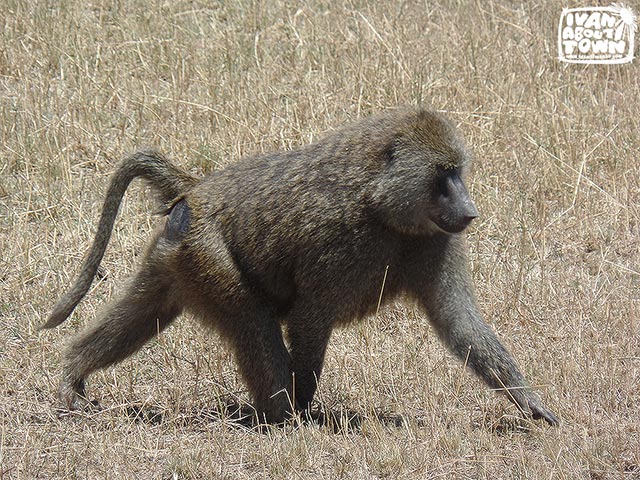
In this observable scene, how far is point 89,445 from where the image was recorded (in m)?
4.57

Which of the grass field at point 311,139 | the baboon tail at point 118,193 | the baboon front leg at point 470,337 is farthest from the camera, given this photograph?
the baboon tail at point 118,193

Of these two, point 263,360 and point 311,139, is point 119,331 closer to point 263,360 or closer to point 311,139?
point 263,360

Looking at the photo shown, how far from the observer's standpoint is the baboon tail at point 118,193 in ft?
16.9

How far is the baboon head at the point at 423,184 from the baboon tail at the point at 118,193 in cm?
102

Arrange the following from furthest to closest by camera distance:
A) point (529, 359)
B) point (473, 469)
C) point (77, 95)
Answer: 1. point (77, 95)
2. point (529, 359)
3. point (473, 469)

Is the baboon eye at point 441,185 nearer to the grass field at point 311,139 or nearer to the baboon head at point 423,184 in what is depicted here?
the baboon head at point 423,184

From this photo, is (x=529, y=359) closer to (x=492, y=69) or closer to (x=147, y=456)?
(x=147, y=456)

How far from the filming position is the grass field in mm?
4598

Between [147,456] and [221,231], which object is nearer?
[147,456]

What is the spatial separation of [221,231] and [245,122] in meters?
2.72

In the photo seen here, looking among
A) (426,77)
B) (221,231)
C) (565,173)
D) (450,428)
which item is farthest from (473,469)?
(426,77)

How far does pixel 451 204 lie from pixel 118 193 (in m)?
1.59

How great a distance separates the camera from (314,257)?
192 inches

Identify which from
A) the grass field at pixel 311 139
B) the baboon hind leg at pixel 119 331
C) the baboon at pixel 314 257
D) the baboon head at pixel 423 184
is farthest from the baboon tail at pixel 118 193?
the baboon head at pixel 423 184
